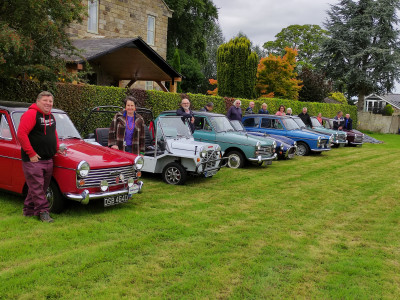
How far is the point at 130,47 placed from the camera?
1766cm

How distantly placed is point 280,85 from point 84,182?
2425 cm

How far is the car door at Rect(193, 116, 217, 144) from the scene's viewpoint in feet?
38.7

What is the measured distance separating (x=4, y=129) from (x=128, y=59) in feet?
44.0

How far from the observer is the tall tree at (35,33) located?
7.88m

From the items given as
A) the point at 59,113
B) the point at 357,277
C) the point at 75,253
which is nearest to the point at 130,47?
the point at 59,113

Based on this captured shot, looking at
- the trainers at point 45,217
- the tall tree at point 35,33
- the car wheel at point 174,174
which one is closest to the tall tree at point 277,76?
the car wheel at point 174,174

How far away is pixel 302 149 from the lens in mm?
15844

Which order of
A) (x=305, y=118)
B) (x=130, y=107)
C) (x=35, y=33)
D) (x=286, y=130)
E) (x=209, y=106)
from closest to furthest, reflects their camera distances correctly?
(x=130, y=107) → (x=35, y=33) → (x=209, y=106) → (x=286, y=130) → (x=305, y=118)

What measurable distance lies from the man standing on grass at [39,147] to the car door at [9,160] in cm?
59

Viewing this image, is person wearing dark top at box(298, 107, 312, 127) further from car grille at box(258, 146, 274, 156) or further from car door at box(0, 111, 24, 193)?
car door at box(0, 111, 24, 193)

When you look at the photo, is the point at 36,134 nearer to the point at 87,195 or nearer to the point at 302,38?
the point at 87,195

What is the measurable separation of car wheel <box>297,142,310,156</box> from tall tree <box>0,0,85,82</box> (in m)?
10.1

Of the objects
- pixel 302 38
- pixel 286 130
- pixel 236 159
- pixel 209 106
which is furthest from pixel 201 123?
pixel 302 38

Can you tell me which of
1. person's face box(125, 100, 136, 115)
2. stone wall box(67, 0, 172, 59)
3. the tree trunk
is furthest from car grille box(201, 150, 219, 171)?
the tree trunk
